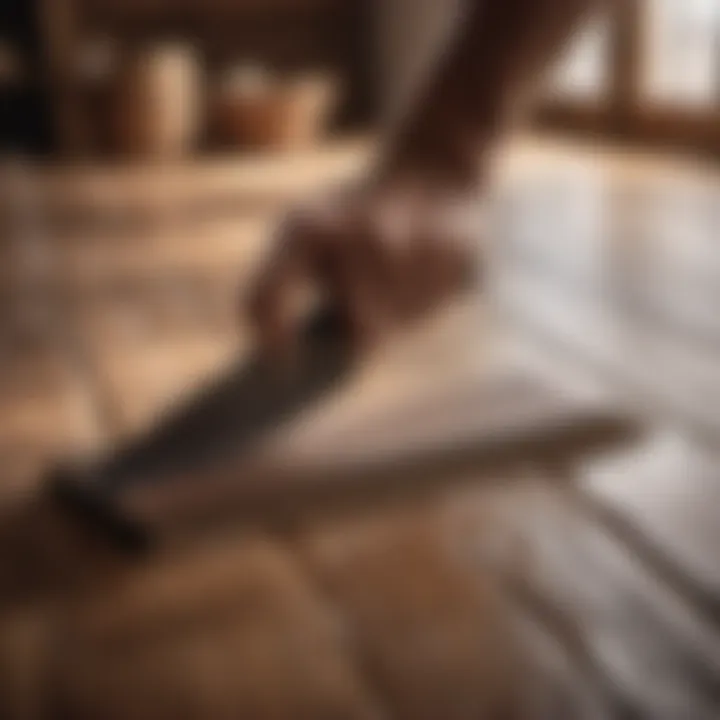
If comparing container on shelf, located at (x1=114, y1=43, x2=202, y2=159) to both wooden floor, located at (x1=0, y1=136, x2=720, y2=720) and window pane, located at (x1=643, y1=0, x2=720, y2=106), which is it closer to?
window pane, located at (x1=643, y1=0, x2=720, y2=106)

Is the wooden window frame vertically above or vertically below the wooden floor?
below

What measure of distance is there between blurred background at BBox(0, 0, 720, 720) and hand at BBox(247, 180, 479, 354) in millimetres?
84

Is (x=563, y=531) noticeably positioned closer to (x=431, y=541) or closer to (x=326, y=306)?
(x=431, y=541)

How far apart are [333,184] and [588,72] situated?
1.18m

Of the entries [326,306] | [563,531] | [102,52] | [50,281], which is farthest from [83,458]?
[102,52]

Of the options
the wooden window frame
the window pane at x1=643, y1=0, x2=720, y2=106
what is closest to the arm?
the wooden window frame

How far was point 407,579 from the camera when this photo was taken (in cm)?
45

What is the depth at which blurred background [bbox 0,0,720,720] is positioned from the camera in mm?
506

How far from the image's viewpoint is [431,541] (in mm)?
486

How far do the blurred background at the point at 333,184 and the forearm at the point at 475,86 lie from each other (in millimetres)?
42

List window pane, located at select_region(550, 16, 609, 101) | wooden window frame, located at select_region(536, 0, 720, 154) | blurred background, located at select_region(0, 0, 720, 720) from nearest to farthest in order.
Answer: blurred background, located at select_region(0, 0, 720, 720) → wooden window frame, located at select_region(536, 0, 720, 154) → window pane, located at select_region(550, 16, 609, 101)

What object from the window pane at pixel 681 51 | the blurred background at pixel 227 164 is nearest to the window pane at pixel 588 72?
the blurred background at pixel 227 164

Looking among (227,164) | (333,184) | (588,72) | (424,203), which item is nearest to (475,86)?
(424,203)

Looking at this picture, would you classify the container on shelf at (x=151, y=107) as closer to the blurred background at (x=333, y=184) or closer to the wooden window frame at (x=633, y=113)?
the blurred background at (x=333, y=184)
